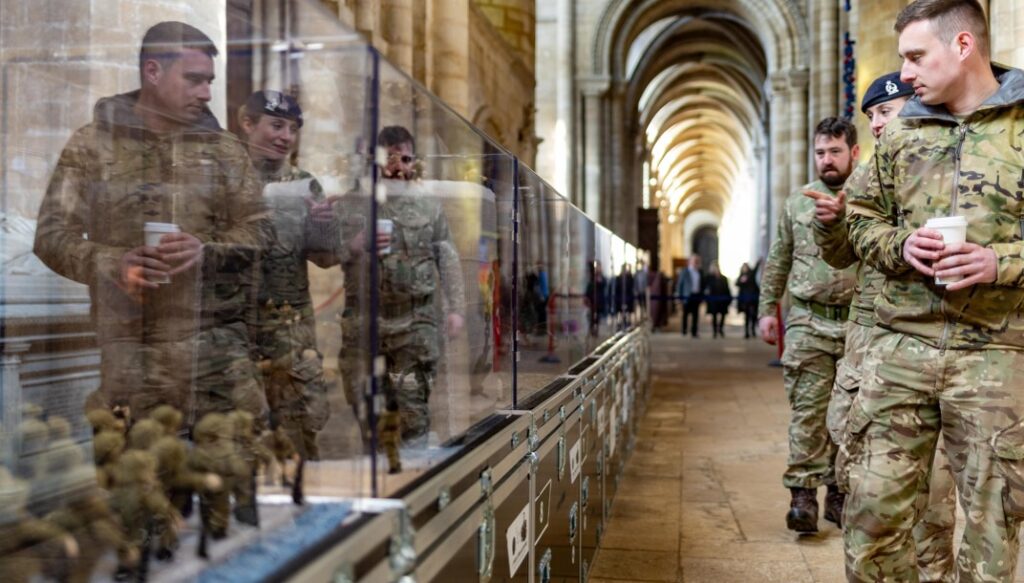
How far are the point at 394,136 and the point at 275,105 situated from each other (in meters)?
0.22

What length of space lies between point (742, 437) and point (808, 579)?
4.17m

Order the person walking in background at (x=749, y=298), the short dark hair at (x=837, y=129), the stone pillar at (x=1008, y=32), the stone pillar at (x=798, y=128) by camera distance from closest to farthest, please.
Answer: the short dark hair at (x=837, y=129), the stone pillar at (x=1008, y=32), the person walking in background at (x=749, y=298), the stone pillar at (x=798, y=128)

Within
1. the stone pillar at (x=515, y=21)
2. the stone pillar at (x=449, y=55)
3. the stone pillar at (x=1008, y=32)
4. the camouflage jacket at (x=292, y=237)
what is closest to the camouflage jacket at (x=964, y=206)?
the camouflage jacket at (x=292, y=237)

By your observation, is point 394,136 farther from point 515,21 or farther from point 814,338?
point 515,21

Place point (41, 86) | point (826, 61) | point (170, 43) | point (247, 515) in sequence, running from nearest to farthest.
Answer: point (247, 515) < point (170, 43) < point (41, 86) < point (826, 61)

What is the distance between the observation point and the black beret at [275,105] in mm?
1879

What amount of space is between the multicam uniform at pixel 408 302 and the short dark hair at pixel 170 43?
57 centimetres

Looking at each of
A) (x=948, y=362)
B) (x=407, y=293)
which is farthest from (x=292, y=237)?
(x=948, y=362)

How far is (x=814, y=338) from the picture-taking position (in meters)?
5.21

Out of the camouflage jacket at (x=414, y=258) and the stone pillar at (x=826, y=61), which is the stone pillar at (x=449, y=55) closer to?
the camouflage jacket at (x=414, y=258)

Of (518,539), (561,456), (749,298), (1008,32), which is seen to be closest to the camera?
(518,539)

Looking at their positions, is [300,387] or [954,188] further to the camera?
[954,188]

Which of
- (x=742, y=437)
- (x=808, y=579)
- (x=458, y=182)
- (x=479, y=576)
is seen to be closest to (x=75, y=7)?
(x=458, y=182)

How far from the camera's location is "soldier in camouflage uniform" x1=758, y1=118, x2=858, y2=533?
5133 millimetres
